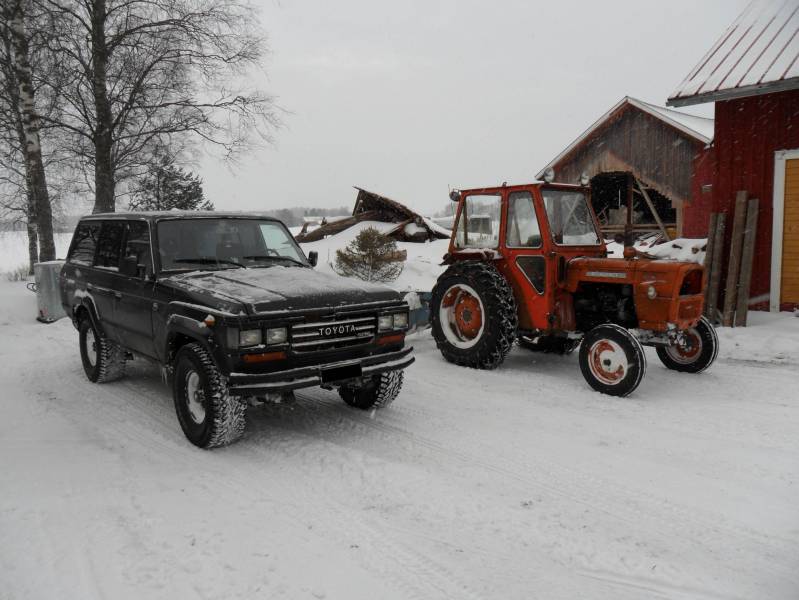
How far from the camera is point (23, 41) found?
13.0 meters

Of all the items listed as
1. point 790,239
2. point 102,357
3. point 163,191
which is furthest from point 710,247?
point 163,191

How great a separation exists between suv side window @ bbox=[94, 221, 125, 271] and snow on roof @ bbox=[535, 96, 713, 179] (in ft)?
51.1

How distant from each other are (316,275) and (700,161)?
657 inches

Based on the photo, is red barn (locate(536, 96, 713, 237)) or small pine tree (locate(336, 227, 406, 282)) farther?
red barn (locate(536, 96, 713, 237))

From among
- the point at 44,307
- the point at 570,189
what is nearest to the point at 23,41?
the point at 44,307

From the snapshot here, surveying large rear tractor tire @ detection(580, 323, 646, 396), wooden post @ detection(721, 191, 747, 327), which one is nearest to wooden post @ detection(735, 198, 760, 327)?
wooden post @ detection(721, 191, 747, 327)

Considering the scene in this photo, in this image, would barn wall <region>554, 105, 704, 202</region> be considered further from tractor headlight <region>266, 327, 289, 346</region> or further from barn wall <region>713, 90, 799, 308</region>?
tractor headlight <region>266, 327, 289, 346</region>

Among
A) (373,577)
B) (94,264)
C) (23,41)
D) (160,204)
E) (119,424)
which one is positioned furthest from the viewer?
(160,204)

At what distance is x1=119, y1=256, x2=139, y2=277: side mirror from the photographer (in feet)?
18.2

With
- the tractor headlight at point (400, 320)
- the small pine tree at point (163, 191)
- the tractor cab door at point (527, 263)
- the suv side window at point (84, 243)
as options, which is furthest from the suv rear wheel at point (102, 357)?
the small pine tree at point (163, 191)

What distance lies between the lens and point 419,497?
381 cm

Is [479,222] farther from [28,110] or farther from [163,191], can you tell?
[163,191]

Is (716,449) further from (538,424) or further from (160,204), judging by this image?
(160,204)

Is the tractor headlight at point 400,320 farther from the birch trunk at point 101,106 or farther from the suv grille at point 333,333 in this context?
the birch trunk at point 101,106
